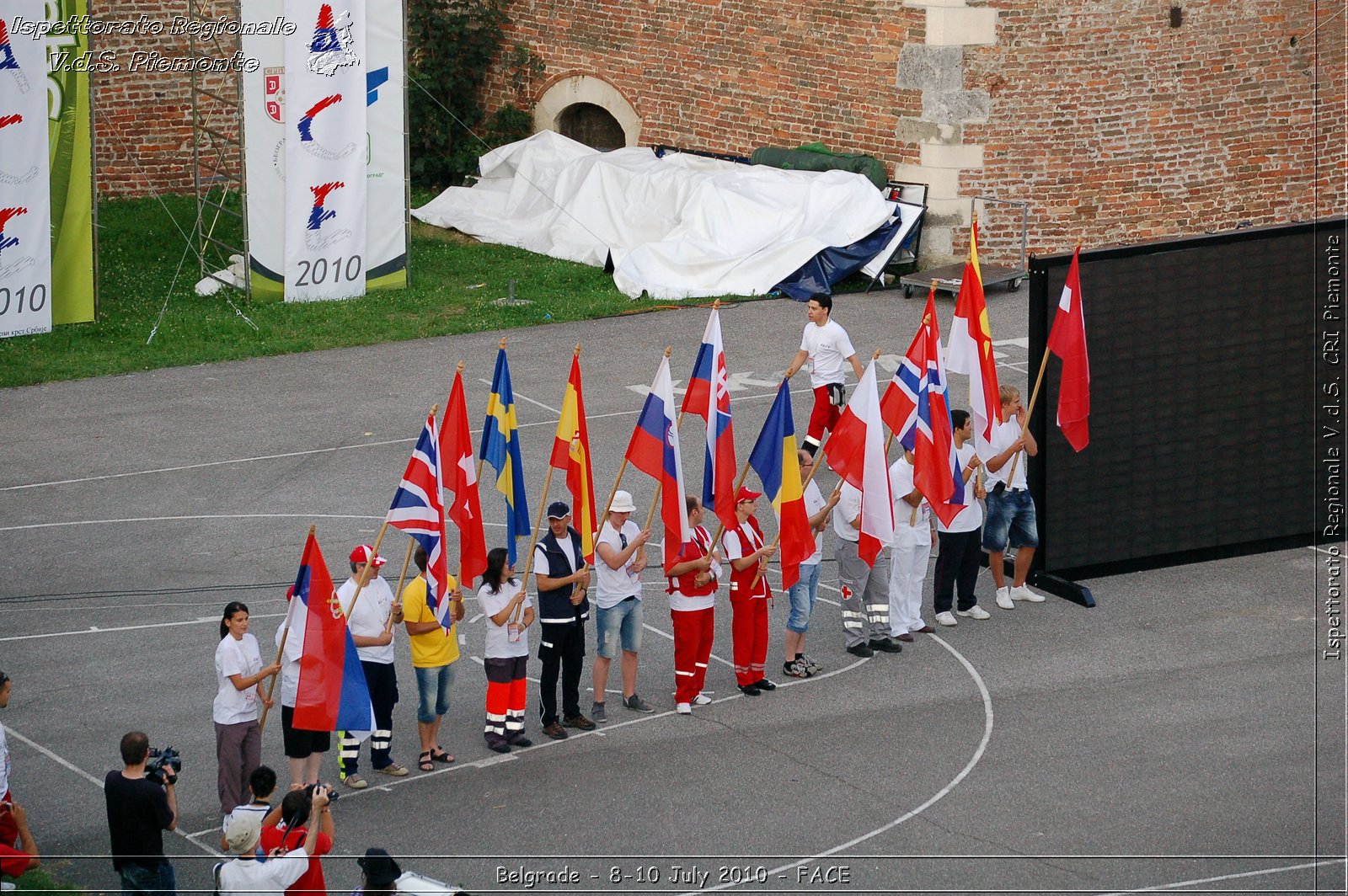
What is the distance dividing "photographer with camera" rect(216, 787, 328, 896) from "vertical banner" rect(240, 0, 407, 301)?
17.5m

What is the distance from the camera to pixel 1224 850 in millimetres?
11109

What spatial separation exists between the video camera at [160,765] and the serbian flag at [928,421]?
6.84 m

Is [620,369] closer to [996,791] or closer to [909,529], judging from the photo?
[909,529]

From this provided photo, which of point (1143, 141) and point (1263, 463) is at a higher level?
point (1143, 141)

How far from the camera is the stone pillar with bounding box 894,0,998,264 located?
2672 cm

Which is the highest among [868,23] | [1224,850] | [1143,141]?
[868,23]

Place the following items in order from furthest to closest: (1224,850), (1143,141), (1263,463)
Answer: (1143,141)
(1263,463)
(1224,850)

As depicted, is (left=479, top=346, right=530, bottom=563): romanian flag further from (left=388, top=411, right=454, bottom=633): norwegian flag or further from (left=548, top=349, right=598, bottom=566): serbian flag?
(left=388, top=411, right=454, bottom=633): norwegian flag

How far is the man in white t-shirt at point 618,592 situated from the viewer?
512 inches

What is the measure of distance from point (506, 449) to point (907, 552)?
3.69 m

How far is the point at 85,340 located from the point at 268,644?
37.6 feet

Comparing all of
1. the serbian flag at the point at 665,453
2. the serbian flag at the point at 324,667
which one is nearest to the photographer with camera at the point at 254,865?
the serbian flag at the point at 324,667

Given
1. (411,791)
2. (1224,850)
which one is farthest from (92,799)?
(1224,850)

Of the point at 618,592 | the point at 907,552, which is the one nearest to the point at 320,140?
the point at 907,552
